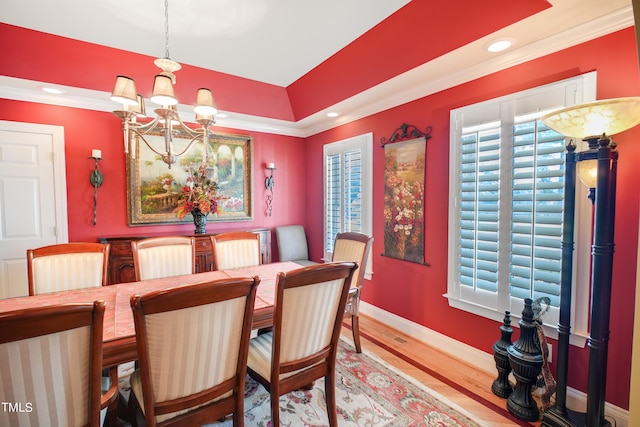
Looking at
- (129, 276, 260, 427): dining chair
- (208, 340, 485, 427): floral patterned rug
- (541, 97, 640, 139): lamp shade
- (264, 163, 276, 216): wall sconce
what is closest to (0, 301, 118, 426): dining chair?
(129, 276, 260, 427): dining chair

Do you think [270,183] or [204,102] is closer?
[204,102]

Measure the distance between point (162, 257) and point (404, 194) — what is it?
2344mm

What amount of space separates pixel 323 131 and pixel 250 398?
3341 mm

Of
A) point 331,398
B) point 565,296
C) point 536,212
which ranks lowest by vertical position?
point 331,398

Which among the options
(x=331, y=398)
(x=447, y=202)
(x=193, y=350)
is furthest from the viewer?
(x=447, y=202)

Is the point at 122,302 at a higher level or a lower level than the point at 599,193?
lower

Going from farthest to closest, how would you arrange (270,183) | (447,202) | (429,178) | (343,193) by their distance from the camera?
1. (270,183)
2. (343,193)
3. (429,178)
4. (447,202)

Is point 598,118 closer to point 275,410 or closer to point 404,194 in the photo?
point 404,194

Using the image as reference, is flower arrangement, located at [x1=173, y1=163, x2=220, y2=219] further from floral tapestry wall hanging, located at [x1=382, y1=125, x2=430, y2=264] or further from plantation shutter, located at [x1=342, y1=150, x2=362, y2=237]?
floral tapestry wall hanging, located at [x1=382, y1=125, x2=430, y2=264]

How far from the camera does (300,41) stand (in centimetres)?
255

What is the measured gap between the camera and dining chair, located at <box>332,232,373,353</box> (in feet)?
8.24

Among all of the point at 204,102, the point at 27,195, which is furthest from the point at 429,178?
the point at 27,195

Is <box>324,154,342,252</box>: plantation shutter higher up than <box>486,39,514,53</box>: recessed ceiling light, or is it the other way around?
<box>486,39,514,53</box>: recessed ceiling light

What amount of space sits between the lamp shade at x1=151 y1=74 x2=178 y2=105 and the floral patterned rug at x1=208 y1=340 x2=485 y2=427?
2005 mm
